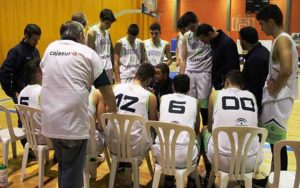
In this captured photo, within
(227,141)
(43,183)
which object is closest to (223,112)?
(227,141)

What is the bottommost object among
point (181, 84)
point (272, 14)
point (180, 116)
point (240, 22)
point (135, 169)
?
point (135, 169)

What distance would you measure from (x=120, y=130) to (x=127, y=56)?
2482mm

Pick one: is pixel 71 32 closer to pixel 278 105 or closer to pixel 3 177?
pixel 3 177

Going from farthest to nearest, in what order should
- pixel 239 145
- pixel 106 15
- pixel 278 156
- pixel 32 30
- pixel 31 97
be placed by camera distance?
pixel 106 15 < pixel 32 30 < pixel 31 97 < pixel 239 145 < pixel 278 156

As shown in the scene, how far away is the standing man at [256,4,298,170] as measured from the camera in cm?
309

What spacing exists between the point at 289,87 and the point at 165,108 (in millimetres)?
1075

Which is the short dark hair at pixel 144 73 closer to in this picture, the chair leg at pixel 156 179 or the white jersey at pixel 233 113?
the white jersey at pixel 233 113

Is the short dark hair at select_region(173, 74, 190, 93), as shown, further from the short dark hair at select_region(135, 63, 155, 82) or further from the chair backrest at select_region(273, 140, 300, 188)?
the chair backrest at select_region(273, 140, 300, 188)

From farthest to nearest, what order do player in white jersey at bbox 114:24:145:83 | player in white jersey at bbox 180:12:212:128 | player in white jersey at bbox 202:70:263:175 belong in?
1. player in white jersey at bbox 114:24:145:83
2. player in white jersey at bbox 180:12:212:128
3. player in white jersey at bbox 202:70:263:175

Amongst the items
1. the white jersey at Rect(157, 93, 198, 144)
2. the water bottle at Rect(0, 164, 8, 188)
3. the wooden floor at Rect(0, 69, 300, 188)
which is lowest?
the wooden floor at Rect(0, 69, 300, 188)

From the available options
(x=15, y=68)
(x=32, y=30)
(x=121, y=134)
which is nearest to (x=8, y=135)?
(x=15, y=68)

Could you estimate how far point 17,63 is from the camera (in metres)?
4.47

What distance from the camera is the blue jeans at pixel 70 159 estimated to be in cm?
273

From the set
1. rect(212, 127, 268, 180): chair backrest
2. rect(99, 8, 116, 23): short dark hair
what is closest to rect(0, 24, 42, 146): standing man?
rect(99, 8, 116, 23): short dark hair
